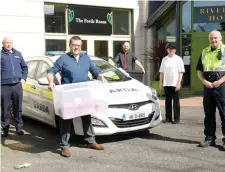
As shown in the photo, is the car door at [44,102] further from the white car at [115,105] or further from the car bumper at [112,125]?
the car bumper at [112,125]

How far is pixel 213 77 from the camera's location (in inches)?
226

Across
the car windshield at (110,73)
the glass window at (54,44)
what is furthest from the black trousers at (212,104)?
the glass window at (54,44)

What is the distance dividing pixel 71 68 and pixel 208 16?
8.70 metres

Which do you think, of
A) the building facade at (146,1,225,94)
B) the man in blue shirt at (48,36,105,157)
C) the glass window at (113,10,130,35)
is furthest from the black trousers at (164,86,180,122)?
the glass window at (113,10,130,35)

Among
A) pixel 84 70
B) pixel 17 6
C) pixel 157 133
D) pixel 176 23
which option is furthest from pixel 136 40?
pixel 84 70

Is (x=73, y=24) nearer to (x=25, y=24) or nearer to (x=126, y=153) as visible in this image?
(x=25, y=24)

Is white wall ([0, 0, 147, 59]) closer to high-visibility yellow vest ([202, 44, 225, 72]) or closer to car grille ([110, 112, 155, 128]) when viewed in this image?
car grille ([110, 112, 155, 128])

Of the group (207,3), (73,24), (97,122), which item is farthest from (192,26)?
(97,122)

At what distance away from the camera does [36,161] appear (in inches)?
215

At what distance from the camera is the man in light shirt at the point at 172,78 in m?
7.86

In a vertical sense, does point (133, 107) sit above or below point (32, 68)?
below

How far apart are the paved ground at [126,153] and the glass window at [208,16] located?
6.56 meters

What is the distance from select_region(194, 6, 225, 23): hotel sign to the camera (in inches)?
513

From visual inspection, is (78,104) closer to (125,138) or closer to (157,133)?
(125,138)
